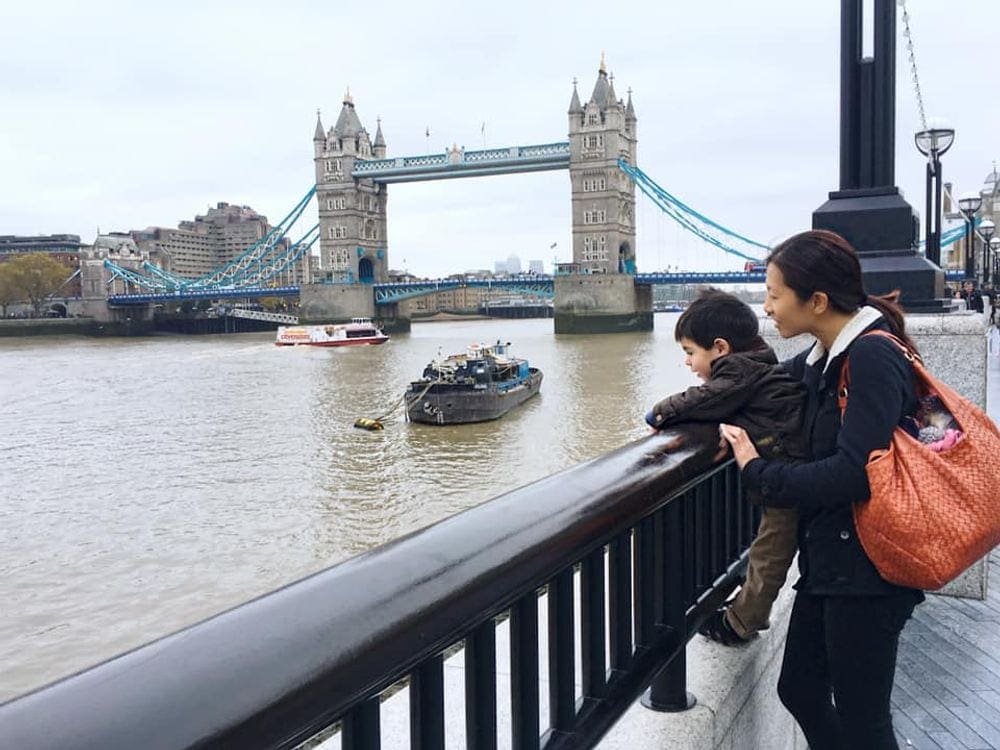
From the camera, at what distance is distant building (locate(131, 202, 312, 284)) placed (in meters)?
112

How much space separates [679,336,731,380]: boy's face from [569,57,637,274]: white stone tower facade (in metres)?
53.1

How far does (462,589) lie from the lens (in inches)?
33.9

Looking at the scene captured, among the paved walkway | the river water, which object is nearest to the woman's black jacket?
the paved walkway

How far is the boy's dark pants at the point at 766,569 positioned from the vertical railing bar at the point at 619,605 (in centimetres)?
51

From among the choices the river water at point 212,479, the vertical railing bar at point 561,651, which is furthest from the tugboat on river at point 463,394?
the vertical railing bar at point 561,651

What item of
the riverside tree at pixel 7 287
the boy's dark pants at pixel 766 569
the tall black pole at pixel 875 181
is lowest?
the boy's dark pants at pixel 766 569

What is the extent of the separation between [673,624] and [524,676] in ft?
1.85

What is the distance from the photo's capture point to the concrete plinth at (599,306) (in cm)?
5003

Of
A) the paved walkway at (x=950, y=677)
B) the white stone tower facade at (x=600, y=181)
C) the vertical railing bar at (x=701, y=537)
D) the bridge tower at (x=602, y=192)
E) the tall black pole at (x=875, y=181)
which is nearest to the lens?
the vertical railing bar at (x=701, y=537)

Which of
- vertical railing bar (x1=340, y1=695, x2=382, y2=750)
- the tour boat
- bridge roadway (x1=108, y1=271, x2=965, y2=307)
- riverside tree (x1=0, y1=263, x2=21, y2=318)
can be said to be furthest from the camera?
riverside tree (x1=0, y1=263, x2=21, y2=318)

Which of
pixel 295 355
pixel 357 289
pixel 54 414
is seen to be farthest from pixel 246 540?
pixel 357 289

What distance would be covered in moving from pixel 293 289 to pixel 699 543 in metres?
56.9

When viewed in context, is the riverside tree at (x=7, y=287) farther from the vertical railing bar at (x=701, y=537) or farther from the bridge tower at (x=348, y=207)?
the vertical railing bar at (x=701, y=537)

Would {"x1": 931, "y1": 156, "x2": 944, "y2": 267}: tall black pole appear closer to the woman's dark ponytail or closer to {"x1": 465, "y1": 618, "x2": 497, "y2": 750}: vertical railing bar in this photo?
the woman's dark ponytail
